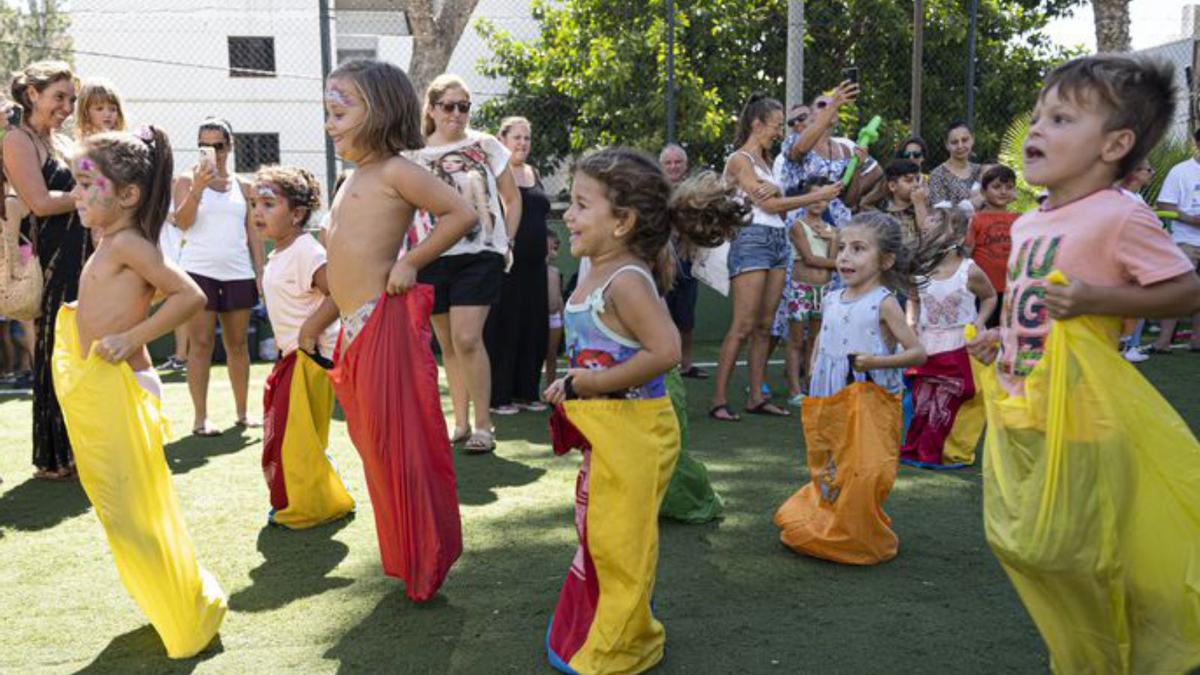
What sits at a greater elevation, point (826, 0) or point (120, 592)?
point (826, 0)

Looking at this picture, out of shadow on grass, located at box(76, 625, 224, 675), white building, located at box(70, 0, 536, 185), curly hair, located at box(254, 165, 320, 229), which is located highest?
white building, located at box(70, 0, 536, 185)

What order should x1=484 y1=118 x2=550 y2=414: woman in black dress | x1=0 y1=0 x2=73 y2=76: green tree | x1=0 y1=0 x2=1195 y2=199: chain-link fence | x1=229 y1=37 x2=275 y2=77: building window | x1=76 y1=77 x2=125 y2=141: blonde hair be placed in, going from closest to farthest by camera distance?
1. x1=76 y1=77 x2=125 y2=141: blonde hair
2. x1=484 y1=118 x2=550 y2=414: woman in black dress
3. x1=0 y1=0 x2=1195 y2=199: chain-link fence
4. x1=229 y1=37 x2=275 y2=77: building window
5. x1=0 y1=0 x2=73 y2=76: green tree

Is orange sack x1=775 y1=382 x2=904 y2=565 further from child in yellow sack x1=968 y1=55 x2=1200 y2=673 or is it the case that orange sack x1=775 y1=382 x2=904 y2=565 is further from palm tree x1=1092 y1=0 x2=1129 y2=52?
palm tree x1=1092 y1=0 x2=1129 y2=52

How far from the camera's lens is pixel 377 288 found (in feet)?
11.9

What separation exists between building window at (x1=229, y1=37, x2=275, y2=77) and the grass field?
1782cm

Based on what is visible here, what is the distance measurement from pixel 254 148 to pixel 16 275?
562 inches

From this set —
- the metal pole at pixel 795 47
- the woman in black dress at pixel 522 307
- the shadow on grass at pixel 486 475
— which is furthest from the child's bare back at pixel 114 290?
the metal pole at pixel 795 47

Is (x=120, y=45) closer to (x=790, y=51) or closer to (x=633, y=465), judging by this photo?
(x=790, y=51)

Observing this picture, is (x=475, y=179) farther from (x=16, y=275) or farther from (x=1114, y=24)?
(x=1114, y=24)

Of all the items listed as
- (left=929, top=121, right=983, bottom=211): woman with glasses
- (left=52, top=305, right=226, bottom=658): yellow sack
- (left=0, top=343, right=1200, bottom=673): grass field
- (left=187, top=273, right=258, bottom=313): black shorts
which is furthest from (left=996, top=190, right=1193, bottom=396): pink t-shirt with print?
(left=929, top=121, right=983, bottom=211): woman with glasses

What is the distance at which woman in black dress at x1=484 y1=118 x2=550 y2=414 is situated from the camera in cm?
709

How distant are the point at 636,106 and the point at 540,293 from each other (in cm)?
884

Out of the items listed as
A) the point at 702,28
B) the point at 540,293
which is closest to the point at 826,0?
the point at 702,28

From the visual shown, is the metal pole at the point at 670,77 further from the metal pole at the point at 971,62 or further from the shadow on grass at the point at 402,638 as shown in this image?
the shadow on grass at the point at 402,638
